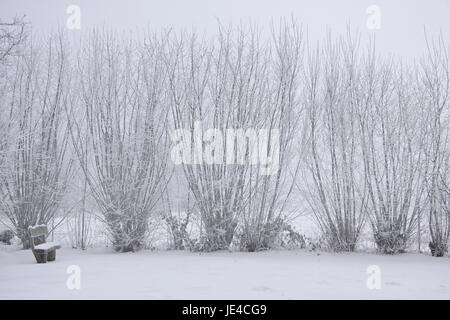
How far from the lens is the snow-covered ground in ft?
13.8

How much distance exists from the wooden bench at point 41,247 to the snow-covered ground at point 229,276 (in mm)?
168

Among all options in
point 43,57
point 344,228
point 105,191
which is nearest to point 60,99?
point 43,57

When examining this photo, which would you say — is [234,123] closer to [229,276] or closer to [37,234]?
[229,276]

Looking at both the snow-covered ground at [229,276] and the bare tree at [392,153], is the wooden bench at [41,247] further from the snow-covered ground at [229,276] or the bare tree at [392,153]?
the bare tree at [392,153]

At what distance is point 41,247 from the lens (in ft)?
20.3

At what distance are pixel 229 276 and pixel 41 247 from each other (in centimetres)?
334

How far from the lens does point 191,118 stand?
8383mm

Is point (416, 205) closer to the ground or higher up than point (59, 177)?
closer to the ground

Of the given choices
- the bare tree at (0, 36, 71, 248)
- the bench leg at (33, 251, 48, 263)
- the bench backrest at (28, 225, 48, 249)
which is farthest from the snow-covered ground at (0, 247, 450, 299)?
the bare tree at (0, 36, 71, 248)

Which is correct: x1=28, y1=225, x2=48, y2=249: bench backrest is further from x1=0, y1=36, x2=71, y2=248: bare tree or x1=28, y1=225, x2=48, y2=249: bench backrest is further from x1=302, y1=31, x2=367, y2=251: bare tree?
x1=302, y1=31, x2=367, y2=251: bare tree

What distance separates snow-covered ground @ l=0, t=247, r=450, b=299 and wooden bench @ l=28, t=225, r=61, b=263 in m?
0.17

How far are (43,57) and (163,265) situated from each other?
662 cm

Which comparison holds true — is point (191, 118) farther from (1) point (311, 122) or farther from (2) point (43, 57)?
(2) point (43, 57)

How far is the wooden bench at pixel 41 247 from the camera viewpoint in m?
6.20
